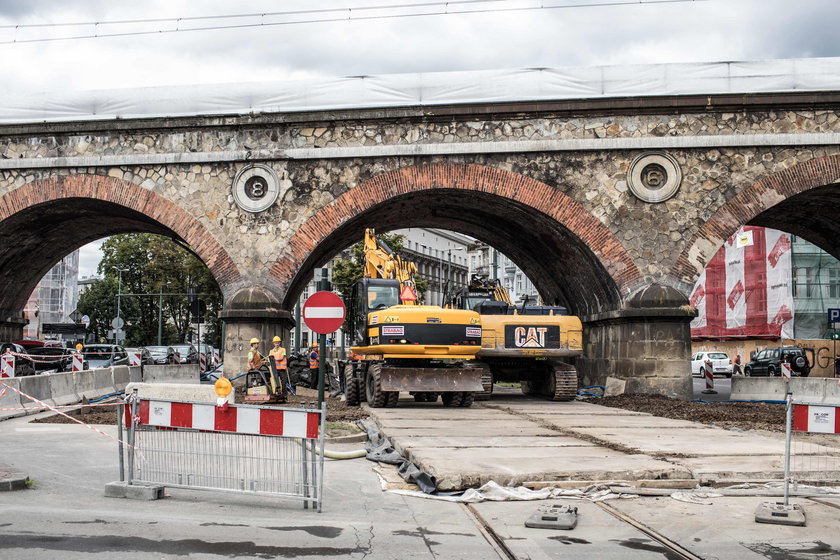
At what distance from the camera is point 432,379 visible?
16.8 meters

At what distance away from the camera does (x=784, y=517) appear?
21.9 feet

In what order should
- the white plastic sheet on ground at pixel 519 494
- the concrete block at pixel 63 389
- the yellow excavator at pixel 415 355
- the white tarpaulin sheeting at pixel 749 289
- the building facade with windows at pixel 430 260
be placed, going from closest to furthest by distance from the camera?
the white plastic sheet on ground at pixel 519 494
the yellow excavator at pixel 415 355
the concrete block at pixel 63 389
the white tarpaulin sheeting at pixel 749 289
the building facade with windows at pixel 430 260

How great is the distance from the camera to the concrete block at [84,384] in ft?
60.8

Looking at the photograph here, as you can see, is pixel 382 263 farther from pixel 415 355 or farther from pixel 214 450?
pixel 214 450

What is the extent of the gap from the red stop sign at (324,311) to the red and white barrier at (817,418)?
5.84 metres

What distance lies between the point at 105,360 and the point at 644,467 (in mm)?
23262

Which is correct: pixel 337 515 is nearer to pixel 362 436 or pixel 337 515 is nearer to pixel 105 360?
pixel 362 436

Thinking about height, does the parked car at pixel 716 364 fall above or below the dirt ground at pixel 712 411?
Answer: below

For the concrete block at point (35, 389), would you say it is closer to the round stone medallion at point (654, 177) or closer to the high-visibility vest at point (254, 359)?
the high-visibility vest at point (254, 359)

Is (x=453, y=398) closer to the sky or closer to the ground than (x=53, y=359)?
closer to the ground

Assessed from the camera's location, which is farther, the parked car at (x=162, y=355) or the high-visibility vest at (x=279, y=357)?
the parked car at (x=162, y=355)

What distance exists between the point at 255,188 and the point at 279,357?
4.30 meters

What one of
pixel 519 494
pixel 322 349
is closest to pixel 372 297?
pixel 322 349

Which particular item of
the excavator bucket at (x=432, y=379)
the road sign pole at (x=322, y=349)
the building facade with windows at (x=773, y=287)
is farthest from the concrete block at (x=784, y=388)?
the building facade with windows at (x=773, y=287)
